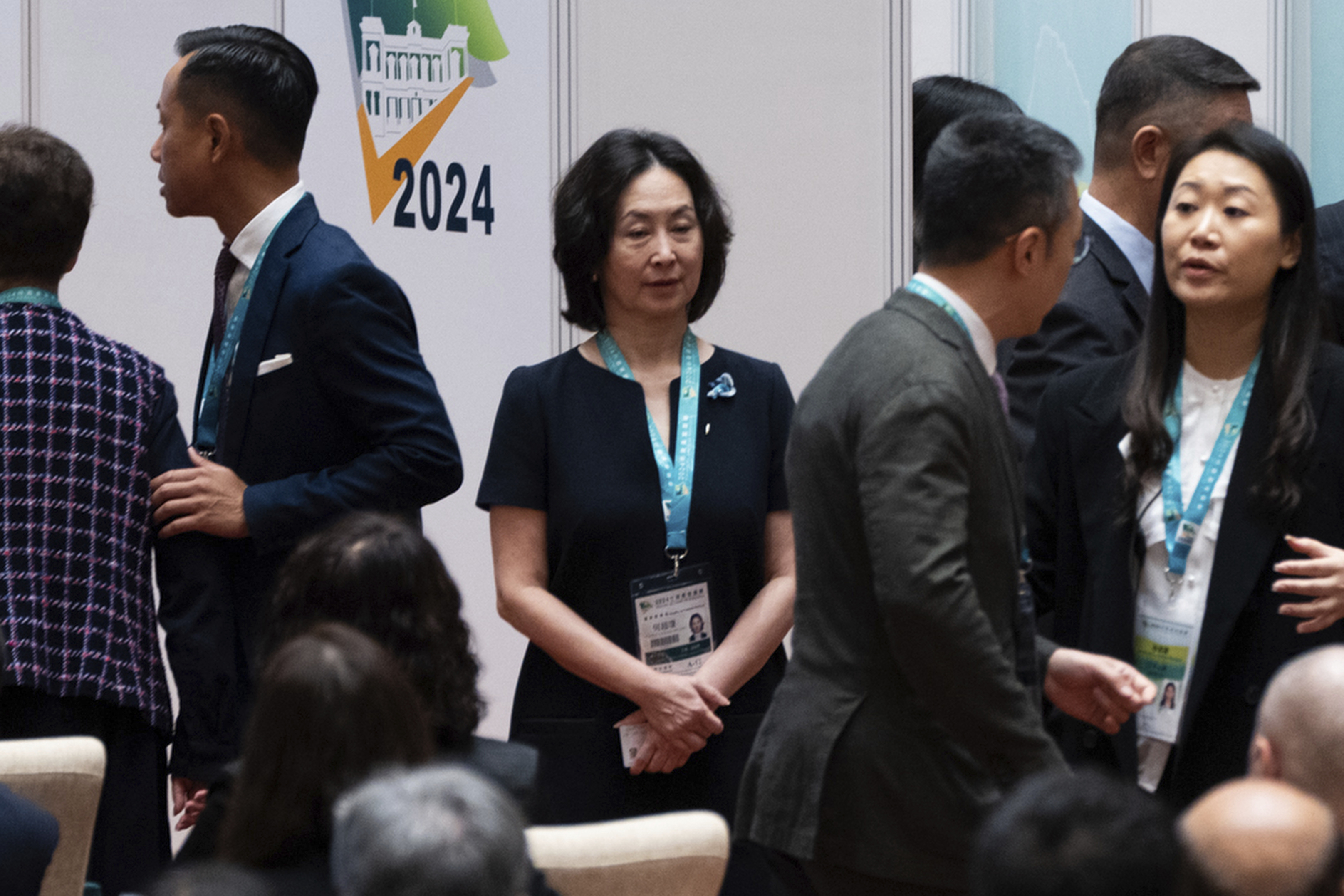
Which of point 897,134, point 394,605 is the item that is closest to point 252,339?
point 394,605

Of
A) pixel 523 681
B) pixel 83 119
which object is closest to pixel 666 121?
pixel 83 119

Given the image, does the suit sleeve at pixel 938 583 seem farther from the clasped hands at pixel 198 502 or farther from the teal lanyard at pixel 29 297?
the teal lanyard at pixel 29 297

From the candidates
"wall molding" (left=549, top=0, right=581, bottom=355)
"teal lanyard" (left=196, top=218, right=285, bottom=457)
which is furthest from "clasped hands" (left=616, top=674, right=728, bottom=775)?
"wall molding" (left=549, top=0, right=581, bottom=355)

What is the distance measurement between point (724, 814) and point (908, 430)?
45.2 inches

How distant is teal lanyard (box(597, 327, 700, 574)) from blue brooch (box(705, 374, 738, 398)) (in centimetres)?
2

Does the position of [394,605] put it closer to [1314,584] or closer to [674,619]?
[674,619]

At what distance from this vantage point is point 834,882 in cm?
228

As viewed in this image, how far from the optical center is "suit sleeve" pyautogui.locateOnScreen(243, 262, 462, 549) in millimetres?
2932

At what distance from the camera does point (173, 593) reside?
2.92 meters

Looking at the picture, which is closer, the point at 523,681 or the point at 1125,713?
the point at 1125,713

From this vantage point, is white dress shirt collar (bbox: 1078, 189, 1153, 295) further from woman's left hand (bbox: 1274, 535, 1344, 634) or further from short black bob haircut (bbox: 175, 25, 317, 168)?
short black bob haircut (bbox: 175, 25, 317, 168)

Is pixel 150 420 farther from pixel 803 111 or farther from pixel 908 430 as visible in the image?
pixel 803 111

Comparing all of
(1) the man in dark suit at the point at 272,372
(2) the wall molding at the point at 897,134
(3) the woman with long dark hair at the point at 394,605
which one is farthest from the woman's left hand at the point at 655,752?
(2) the wall molding at the point at 897,134

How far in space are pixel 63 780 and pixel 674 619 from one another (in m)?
1.13
